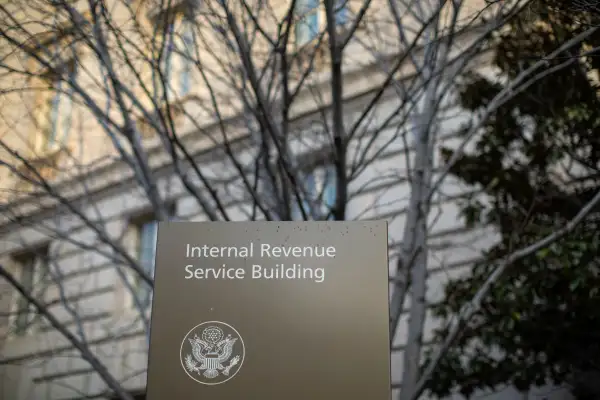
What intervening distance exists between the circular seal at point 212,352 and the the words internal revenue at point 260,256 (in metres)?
0.22

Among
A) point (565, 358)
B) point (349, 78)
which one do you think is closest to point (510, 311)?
point (565, 358)

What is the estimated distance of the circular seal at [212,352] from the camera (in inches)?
127

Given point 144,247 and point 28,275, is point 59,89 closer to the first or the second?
point 144,247

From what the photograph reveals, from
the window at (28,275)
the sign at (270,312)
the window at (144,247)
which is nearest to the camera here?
the sign at (270,312)

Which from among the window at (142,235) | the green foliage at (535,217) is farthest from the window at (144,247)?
the green foliage at (535,217)

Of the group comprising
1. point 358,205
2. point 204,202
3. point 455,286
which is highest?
point 358,205

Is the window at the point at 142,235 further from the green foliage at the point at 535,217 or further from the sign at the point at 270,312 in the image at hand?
the sign at the point at 270,312

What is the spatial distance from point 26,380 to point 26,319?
1.18m

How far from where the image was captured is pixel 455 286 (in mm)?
7320

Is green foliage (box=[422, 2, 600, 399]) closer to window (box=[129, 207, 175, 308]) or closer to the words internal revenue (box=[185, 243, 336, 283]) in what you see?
the words internal revenue (box=[185, 243, 336, 283])

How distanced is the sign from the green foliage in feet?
11.1

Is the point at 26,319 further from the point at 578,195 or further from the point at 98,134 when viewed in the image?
the point at 578,195

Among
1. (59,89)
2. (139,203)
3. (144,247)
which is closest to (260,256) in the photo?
(59,89)

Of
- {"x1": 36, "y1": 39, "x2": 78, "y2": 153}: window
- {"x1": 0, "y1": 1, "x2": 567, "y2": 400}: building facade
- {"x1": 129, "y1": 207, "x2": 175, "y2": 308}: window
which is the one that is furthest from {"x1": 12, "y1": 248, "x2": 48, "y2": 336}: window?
{"x1": 36, "y1": 39, "x2": 78, "y2": 153}: window
